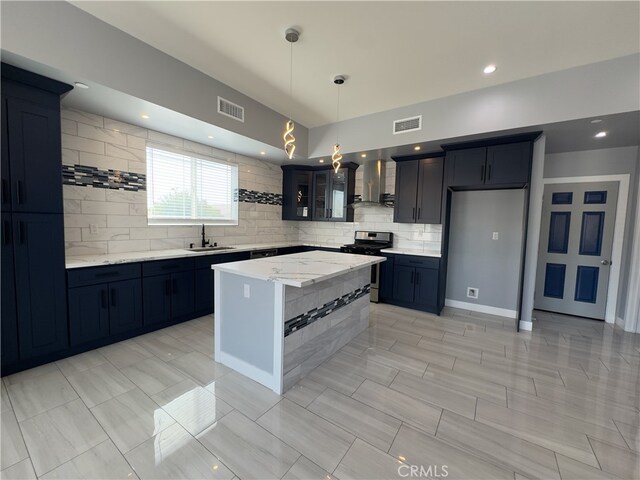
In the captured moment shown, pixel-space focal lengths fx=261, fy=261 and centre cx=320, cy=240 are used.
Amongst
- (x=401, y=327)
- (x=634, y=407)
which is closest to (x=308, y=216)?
(x=401, y=327)

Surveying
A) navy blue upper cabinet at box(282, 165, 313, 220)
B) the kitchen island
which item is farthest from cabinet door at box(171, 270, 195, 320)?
navy blue upper cabinet at box(282, 165, 313, 220)

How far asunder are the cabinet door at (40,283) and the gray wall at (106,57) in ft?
4.17

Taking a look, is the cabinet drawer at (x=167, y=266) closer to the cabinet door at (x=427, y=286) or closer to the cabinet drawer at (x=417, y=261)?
the cabinet drawer at (x=417, y=261)

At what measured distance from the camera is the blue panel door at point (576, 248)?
3779 millimetres

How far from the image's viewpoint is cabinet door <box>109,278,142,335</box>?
2707 mm

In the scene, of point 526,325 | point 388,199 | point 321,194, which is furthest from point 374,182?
point 526,325

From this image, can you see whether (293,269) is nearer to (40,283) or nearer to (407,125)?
(40,283)

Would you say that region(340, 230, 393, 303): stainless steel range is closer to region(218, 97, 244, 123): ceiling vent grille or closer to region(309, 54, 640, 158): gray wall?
region(309, 54, 640, 158): gray wall

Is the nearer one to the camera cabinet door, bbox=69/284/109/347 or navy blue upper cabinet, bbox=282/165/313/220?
cabinet door, bbox=69/284/109/347

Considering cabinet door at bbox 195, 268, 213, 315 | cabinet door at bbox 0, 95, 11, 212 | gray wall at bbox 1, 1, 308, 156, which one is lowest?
cabinet door at bbox 195, 268, 213, 315

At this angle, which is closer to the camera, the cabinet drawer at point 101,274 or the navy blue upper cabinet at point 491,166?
the cabinet drawer at point 101,274

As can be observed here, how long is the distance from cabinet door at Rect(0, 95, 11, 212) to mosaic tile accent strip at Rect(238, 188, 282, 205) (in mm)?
2678

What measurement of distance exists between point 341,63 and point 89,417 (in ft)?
11.8

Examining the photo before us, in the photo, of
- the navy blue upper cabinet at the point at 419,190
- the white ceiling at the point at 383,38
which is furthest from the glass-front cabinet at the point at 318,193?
the white ceiling at the point at 383,38
